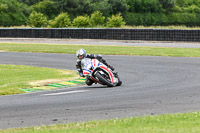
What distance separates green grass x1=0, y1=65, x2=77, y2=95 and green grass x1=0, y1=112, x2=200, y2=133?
6.31m

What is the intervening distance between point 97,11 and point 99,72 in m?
42.6

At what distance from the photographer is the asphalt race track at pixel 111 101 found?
955 centimetres

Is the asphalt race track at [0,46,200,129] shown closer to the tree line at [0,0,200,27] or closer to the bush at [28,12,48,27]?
the bush at [28,12,48,27]

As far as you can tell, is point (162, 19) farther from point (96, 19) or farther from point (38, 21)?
point (38, 21)

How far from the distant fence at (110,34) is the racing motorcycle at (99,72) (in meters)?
22.1

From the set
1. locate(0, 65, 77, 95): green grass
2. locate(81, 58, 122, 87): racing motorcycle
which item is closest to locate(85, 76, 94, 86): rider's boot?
locate(81, 58, 122, 87): racing motorcycle

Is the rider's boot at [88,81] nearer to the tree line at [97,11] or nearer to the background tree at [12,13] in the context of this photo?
the tree line at [97,11]

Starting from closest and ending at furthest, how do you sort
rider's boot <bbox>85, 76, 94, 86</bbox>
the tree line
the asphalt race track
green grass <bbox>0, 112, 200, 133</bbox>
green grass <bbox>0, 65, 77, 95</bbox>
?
green grass <bbox>0, 112, 200, 133</bbox> → the asphalt race track → rider's boot <bbox>85, 76, 94, 86</bbox> → green grass <bbox>0, 65, 77, 95</bbox> → the tree line

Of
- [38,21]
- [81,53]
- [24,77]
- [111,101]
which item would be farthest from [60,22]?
[111,101]

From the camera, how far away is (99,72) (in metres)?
14.7

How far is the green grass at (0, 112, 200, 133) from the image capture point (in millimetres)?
7449

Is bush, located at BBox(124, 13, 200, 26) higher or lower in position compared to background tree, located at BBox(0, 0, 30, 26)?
lower

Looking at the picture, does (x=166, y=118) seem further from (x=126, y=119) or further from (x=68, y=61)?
(x=68, y=61)

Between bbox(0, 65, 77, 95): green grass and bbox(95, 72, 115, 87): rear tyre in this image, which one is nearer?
bbox(95, 72, 115, 87): rear tyre
